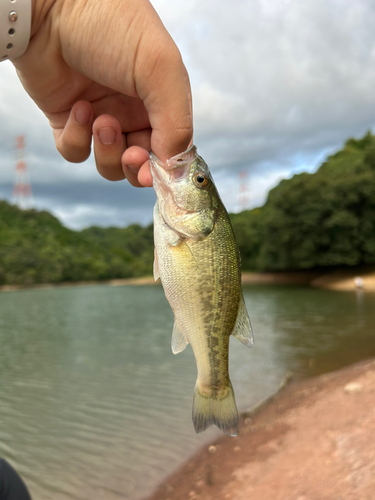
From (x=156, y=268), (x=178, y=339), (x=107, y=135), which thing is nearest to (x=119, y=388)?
(x=178, y=339)

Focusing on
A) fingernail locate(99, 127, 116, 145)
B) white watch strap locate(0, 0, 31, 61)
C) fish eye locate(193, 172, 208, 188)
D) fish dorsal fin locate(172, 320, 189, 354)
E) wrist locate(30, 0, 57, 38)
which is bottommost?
fish dorsal fin locate(172, 320, 189, 354)

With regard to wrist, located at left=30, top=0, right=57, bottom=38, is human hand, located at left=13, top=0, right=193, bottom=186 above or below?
below

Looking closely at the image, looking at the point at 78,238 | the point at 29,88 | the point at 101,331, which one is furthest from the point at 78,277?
the point at 29,88

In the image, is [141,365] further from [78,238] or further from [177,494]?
[78,238]

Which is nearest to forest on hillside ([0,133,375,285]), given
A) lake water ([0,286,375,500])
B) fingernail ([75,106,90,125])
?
lake water ([0,286,375,500])

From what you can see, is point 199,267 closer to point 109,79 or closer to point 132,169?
point 132,169

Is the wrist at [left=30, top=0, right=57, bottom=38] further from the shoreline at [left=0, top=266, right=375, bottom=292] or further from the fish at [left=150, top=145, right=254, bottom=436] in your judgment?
the shoreline at [left=0, top=266, right=375, bottom=292]
